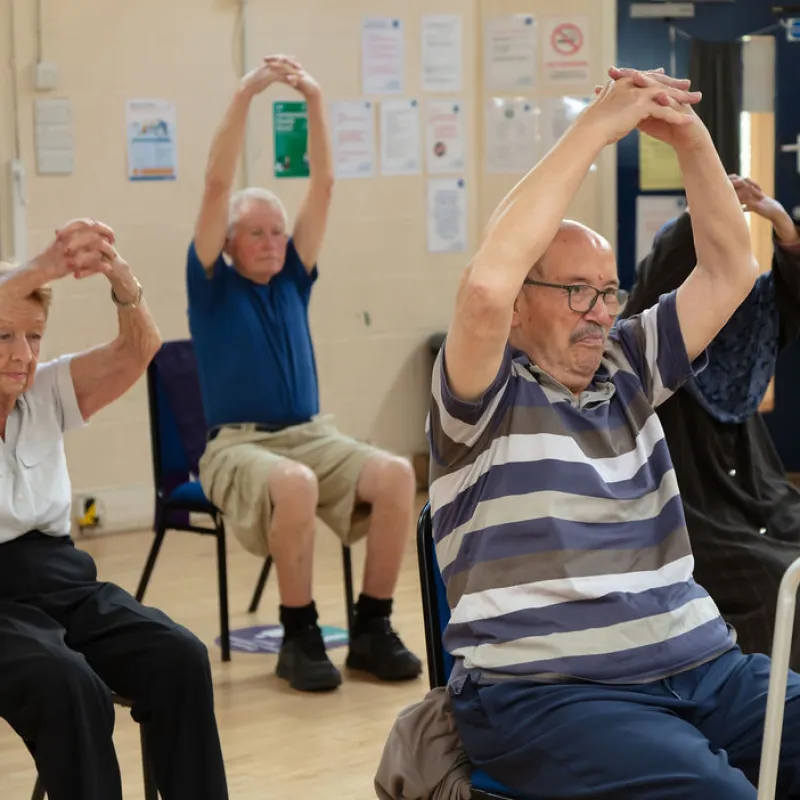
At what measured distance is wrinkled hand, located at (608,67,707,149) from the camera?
6.71ft

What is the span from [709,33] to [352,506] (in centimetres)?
357

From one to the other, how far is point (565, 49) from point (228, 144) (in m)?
2.89

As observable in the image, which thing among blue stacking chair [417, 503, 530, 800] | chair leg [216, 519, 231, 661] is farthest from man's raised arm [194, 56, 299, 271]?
blue stacking chair [417, 503, 530, 800]

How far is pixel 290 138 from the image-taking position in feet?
19.3

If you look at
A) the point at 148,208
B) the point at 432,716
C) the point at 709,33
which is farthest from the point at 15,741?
the point at 709,33

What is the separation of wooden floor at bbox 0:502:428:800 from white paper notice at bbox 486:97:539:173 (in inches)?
84.9

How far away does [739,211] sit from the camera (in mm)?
2238

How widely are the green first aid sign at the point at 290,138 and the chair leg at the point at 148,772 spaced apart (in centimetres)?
369

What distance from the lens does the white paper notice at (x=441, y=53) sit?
6.16 metres

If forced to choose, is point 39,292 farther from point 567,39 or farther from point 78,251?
point 567,39

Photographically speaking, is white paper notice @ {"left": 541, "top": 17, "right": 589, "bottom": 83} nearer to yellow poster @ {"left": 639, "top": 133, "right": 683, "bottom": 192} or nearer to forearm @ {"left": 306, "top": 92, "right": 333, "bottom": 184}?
yellow poster @ {"left": 639, "top": 133, "right": 683, "bottom": 192}

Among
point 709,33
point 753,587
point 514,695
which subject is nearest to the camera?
point 514,695

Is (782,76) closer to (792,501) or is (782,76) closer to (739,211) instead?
(792,501)

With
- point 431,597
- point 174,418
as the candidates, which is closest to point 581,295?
point 431,597
